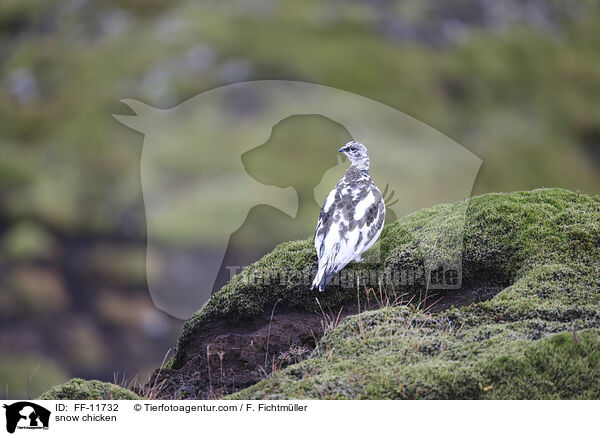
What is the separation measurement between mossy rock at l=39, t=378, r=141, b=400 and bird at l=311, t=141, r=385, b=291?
0.87 meters

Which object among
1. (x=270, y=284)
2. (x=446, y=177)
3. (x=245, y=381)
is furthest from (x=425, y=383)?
(x=446, y=177)

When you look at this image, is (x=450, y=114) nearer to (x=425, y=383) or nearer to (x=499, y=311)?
(x=499, y=311)

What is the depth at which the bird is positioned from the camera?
245cm

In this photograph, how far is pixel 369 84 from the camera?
15.7 feet

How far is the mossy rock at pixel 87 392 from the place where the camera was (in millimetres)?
1904

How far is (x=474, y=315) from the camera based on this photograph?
2.04m

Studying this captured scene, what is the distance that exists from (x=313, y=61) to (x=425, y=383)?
147 inches
